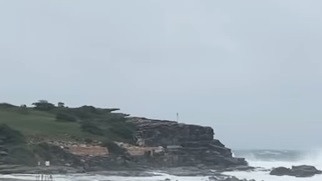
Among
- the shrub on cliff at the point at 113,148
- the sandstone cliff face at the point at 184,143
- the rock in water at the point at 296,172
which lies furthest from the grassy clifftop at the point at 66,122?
the rock in water at the point at 296,172

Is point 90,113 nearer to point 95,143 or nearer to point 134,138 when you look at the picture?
point 134,138

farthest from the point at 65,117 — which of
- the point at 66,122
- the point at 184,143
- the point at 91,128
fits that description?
the point at 184,143

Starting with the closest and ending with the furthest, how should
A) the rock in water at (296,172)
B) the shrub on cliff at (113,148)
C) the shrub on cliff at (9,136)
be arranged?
1. the shrub on cliff at (9,136)
2. the rock in water at (296,172)
3. the shrub on cliff at (113,148)

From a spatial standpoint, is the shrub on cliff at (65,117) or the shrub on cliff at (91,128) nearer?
the shrub on cliff at (91,128)

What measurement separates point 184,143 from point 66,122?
10.0 metres

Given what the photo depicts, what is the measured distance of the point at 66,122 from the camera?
60656 mm

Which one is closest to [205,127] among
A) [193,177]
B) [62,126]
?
[62,126]

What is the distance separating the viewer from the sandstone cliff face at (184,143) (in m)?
58.7

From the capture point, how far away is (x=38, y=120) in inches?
2323

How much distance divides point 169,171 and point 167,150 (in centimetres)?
869

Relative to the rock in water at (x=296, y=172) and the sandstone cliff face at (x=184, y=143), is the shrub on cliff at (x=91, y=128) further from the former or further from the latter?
the rock in water at (x=296, y=172)

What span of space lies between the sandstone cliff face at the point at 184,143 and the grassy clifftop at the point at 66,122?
166cm

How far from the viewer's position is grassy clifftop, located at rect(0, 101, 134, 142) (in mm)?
54375

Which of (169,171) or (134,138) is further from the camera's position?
(134,138)
